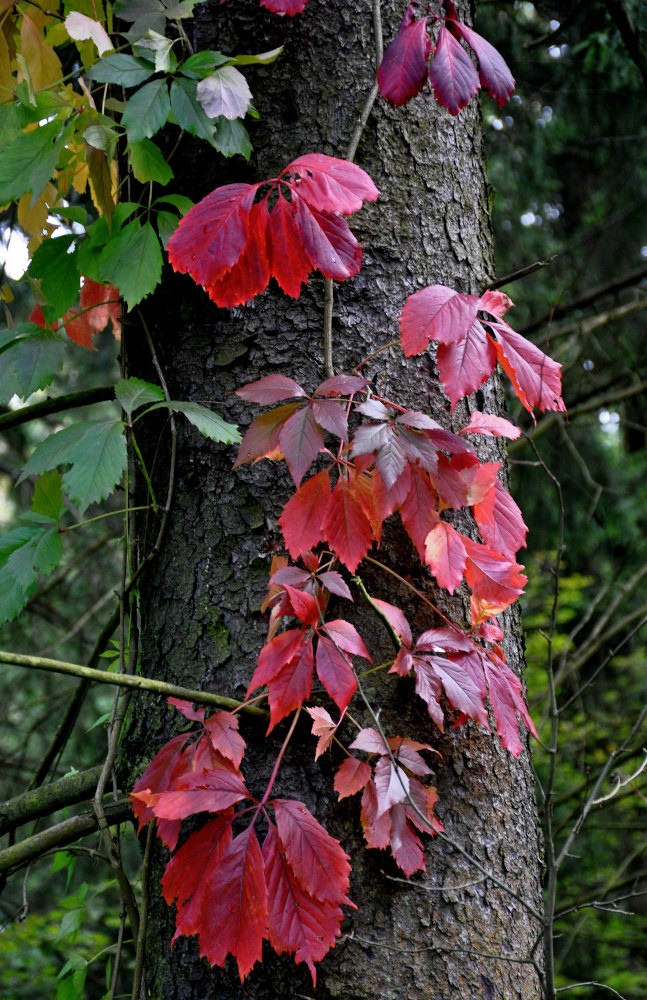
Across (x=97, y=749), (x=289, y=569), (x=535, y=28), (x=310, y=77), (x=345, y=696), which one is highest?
(x=310, y=77)

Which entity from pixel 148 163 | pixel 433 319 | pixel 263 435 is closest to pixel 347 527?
pixel 263 435

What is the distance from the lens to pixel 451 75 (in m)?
1.03

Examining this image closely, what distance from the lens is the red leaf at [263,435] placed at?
0.97m

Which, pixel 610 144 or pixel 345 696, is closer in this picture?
pixel 345 696

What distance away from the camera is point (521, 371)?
1.03 meters

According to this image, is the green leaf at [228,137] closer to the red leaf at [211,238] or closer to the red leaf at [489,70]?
the red leaf at [211,238]

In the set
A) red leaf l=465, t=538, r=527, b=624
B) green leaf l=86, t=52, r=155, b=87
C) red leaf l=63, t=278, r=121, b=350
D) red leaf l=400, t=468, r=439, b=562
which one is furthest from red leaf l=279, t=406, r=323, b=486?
red leaf l=63, t=278, r=121, b=350

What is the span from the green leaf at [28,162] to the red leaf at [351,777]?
888mm

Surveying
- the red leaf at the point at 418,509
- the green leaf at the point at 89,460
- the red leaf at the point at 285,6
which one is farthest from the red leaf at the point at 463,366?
the red leaf at the point at 285,6

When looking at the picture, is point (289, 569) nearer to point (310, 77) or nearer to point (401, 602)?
point (401, 602)

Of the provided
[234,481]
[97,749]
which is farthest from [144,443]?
[97,749]

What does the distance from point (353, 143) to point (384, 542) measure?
23.6 inches

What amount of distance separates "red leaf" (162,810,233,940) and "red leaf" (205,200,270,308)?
665 millimetres

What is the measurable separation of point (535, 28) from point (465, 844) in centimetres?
482
